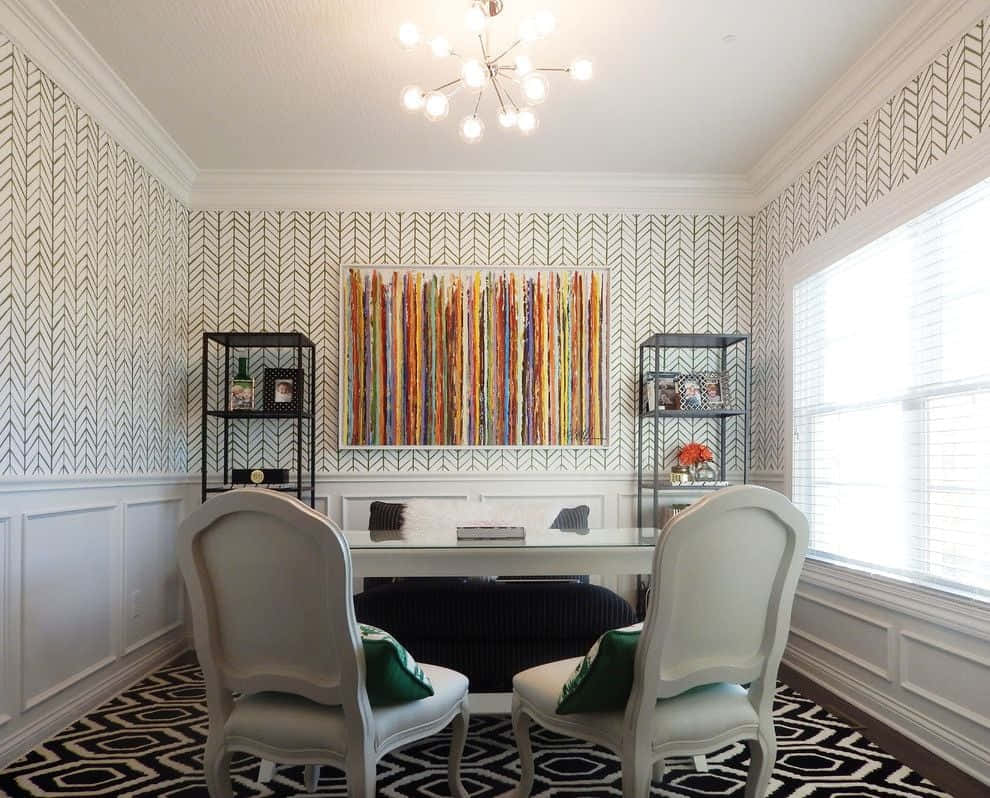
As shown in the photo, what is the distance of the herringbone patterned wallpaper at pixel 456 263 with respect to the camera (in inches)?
186

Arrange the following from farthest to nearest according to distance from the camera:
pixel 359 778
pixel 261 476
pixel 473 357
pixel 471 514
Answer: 1. pixel 473 357
2. pixel 261 476
3. pixel 471 514
4. pixel 359 778

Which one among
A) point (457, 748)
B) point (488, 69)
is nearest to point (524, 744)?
point (457, 748)

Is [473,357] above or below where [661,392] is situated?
above

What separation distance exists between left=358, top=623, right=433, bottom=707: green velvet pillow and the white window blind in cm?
191

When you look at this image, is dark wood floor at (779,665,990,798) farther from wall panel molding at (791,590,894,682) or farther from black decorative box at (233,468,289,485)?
black decorative box at (233,468,289,485)

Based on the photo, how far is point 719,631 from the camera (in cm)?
188

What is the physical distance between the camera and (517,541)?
2.61 metres

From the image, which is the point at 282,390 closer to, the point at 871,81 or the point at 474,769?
the point at 474,769

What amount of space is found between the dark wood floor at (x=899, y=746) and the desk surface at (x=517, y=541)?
1120 mm

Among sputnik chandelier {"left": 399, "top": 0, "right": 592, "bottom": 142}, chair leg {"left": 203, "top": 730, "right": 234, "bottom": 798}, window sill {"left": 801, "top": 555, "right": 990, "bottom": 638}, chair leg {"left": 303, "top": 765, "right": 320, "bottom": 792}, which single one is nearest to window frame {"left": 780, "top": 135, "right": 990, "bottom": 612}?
window sill {"left": 801, "top": 555, "right": 990, "bottom": 638}

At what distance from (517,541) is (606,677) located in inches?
31.8


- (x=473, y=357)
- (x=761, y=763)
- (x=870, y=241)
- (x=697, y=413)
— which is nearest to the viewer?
(x=761, y=763)

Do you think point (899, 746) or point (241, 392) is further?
point (241, 392)

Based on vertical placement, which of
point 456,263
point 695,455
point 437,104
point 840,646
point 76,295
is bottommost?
point 840,646
